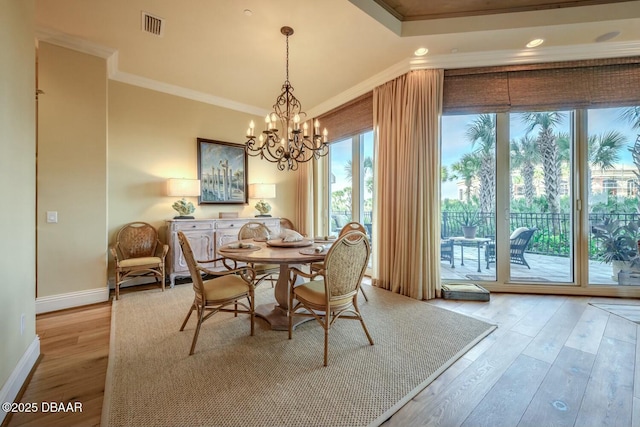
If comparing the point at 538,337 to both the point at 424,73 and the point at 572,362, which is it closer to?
the point at 572,362

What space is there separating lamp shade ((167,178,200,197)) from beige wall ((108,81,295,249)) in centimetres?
27

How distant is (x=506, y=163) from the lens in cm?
345

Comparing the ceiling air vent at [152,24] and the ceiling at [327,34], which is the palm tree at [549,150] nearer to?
the ceiling at [327,34]

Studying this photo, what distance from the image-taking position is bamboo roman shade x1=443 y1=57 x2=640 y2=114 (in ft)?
9.80

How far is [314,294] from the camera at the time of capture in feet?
6.81

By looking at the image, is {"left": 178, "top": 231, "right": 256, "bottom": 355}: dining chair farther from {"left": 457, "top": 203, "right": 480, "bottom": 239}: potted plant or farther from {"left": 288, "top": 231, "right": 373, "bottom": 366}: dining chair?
{"left": 457, "top": 203, "right": 480, "bottom": 239}: potted plant

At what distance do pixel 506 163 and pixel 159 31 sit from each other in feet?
15.0

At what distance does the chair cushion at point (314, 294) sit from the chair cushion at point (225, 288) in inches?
19.1

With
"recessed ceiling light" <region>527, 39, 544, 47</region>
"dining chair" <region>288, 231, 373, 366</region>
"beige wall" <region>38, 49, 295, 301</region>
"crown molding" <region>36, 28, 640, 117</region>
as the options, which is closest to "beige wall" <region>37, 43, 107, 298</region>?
"beige wall" <region>38, 49, 295, 301</region>

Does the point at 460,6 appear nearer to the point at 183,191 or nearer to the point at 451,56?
the point at 451,56

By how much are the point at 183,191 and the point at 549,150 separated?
525 centimetres

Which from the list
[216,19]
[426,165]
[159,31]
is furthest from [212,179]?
[426,165]

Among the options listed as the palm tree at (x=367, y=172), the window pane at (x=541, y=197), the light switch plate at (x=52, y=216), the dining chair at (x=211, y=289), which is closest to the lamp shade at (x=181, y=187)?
the light switch plate at (x=52, y=216)

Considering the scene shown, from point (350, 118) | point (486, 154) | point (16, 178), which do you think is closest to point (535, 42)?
point (486, 154)
